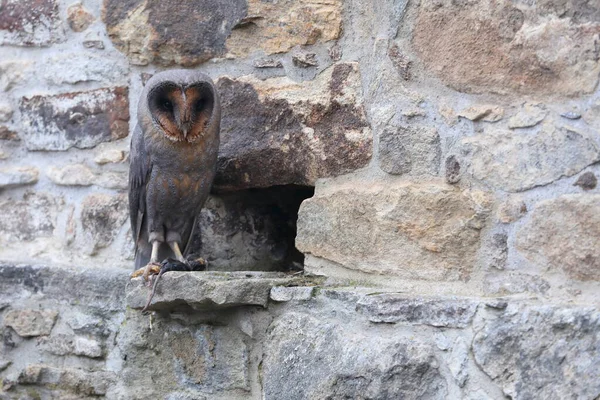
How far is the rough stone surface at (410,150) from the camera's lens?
8.27 ft

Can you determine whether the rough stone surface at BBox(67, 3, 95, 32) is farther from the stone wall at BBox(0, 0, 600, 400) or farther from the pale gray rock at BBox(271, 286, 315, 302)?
the pale gray rock at BBox(271, 286, 315, 302)

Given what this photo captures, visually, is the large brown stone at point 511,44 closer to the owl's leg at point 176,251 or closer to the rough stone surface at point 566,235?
the rough stone surface at point 566,235

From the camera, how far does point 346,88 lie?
2775 millimetres

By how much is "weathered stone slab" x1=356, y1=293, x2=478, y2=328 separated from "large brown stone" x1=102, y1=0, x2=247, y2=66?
3.86ft

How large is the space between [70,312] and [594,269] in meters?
2.00

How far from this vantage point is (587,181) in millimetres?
2221

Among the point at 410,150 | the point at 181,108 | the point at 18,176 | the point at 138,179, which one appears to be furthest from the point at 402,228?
the point at 18,176

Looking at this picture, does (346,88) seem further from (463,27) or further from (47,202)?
(47,202)

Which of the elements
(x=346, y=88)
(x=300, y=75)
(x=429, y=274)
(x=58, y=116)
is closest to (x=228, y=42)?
(x=300, y=75)

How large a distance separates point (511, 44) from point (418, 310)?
2.59 feet

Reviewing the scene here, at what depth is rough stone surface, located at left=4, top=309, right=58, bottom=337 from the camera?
3330 millimetres

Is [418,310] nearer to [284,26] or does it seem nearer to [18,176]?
[284,26]

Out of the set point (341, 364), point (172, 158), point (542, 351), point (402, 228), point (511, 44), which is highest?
point (511, 44)

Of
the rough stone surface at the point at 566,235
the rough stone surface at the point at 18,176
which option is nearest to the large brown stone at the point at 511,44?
the rough stone surface at the point at 566,235
